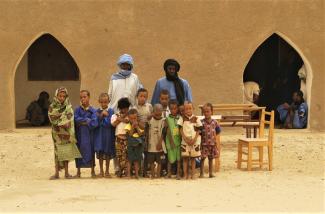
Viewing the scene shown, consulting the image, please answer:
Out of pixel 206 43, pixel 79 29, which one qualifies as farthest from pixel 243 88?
pixel 79 29

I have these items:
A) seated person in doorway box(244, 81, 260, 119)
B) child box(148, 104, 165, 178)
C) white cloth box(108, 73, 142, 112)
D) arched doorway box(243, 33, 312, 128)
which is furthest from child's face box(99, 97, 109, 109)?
arched doorway box(243, 33, 312, 128)

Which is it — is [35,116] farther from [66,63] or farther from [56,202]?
[56,202]

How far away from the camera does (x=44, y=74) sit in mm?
13852

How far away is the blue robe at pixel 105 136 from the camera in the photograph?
770 cm

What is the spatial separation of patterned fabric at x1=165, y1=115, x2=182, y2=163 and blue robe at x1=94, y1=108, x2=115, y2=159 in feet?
2.14

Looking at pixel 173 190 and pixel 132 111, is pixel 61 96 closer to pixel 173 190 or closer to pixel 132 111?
pixel 132 111

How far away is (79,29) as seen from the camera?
1167cm

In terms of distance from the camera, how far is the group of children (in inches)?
299

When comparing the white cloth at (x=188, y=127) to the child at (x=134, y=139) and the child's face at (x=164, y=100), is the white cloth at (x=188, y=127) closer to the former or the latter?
the child's face at (x=164, y=100)

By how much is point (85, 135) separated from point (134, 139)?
61 cm

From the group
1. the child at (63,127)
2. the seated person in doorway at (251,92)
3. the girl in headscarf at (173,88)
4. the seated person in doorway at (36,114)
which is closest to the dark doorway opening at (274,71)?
the seated person in doorway at (251,92)

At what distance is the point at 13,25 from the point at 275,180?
6.13m

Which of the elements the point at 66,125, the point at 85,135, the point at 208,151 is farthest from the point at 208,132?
the point at 66,125

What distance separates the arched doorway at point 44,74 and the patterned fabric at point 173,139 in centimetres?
654
